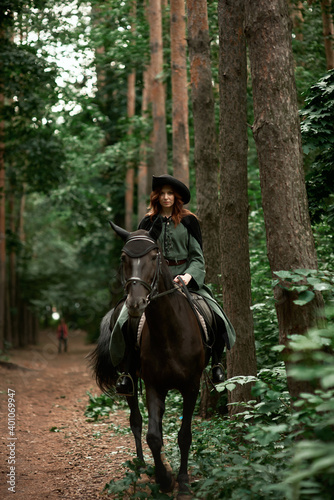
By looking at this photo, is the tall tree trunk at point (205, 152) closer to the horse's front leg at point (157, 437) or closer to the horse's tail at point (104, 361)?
the horse's tail at point (104, 361)

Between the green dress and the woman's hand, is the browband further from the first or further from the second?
the green dress

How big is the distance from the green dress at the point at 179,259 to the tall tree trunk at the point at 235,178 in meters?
1.29

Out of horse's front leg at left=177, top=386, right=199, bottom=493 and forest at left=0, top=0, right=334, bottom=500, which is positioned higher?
forest at left=0, top=0, right=334, bottom=500

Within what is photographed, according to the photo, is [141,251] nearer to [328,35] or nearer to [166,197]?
[166,197]

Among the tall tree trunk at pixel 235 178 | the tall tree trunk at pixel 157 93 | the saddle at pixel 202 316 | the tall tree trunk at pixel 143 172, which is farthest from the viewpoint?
the tall tree trunk at pixel 143 172

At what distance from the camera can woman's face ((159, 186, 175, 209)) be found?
21.1ft

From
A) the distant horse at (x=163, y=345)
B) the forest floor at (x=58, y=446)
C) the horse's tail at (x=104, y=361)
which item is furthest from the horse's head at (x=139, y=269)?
the horse's tail at (x=104, y=361)

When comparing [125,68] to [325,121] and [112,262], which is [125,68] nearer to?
[112,262]

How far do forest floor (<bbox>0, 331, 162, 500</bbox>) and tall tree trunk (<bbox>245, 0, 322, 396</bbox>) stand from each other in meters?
3.27

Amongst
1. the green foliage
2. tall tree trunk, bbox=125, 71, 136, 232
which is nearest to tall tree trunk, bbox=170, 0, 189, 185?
the green foliage

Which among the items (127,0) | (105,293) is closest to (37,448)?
(127,0)

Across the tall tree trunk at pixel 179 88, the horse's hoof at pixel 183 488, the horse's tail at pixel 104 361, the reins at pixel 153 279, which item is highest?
the tall tree trunk at pixel 179 88

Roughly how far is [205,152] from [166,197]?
4484 mm

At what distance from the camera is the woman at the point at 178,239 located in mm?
6465
